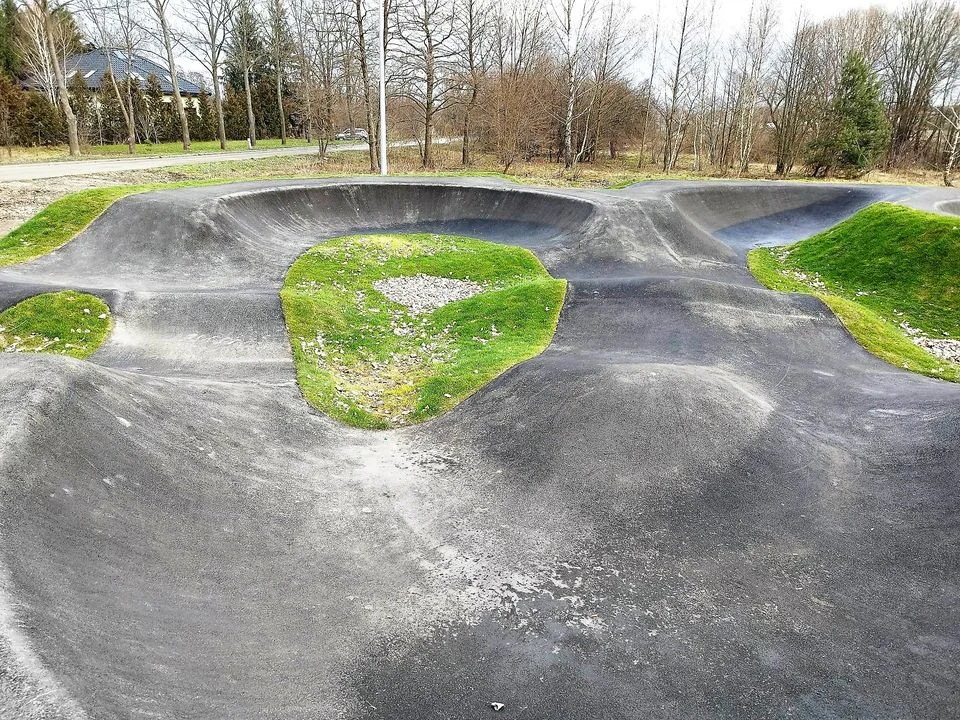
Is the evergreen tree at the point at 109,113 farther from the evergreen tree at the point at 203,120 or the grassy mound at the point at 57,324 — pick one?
the grassy mound at the point at 57,324

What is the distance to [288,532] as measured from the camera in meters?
6.37

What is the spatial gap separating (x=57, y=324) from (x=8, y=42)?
4917 cm

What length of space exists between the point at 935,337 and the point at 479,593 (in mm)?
14400

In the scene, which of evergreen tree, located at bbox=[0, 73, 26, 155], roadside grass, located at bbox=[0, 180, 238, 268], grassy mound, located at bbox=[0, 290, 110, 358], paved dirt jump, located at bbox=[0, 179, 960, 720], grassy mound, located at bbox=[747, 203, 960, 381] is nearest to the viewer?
paved dirt jump, located at bbox=[0, 179, 960, 720]

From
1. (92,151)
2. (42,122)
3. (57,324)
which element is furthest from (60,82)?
(57,324)

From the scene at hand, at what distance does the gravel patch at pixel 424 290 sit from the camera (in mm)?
15112

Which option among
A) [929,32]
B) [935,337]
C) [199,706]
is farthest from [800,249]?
[929,32]

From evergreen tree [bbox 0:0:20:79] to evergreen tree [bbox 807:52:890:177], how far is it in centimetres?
5866

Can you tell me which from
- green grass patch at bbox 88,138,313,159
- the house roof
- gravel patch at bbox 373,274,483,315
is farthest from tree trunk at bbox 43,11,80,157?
gravel patch at bbox 373,274,483,315

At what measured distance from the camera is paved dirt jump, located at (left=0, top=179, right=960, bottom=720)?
4516 mm

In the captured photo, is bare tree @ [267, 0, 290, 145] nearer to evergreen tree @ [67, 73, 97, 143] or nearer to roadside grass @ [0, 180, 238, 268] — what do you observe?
evergreen tree @ [67, 73, 97, 143]

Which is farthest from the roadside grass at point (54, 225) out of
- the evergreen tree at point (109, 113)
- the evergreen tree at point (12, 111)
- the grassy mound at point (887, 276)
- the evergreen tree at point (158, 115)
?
the evergreen tree at point (158, 115)

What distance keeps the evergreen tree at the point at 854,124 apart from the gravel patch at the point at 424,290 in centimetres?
3319

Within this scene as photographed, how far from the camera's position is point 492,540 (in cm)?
655
